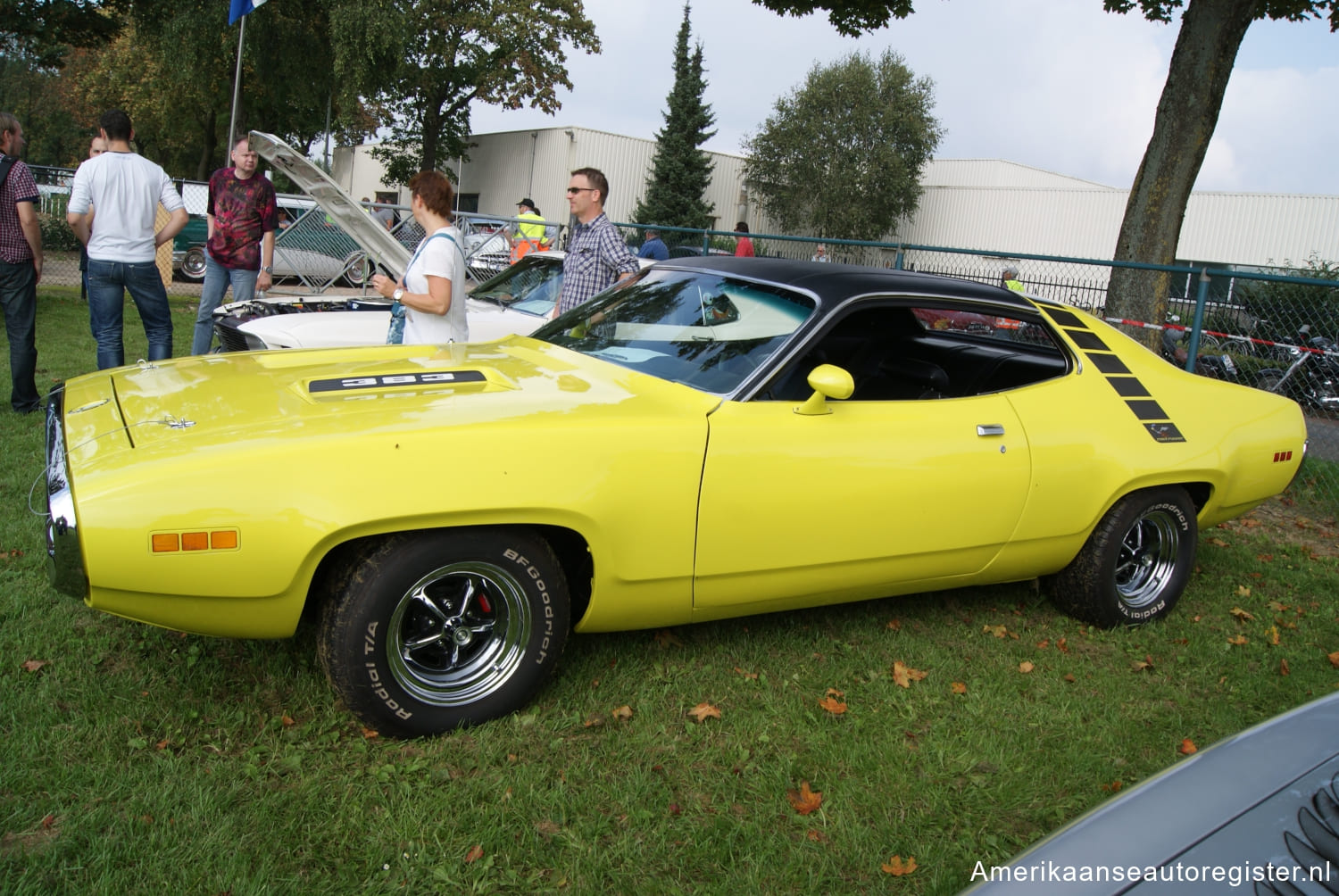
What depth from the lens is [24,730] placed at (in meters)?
2.62

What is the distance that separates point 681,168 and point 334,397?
131ft

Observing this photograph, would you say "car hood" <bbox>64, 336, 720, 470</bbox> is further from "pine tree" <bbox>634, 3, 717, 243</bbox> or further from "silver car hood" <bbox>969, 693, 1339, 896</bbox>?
"pine tree" <bbox>634, 3, 717, 243</bbox>

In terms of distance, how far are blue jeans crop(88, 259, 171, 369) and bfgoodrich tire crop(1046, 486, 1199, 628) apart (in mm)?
5334

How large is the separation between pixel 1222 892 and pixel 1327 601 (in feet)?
14.0

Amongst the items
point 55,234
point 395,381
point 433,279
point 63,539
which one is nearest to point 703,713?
point 395,381

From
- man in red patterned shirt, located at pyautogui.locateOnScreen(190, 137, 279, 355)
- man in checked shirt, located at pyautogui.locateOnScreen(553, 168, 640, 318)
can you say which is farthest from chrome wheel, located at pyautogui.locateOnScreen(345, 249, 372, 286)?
man in checked shirt, located at pyautogui.locateOnScreen(553, 168, 640, 318)

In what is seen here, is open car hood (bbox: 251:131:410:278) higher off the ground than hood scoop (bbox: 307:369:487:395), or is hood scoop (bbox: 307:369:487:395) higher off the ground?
open car hood (bbox: 251:131:410:278)

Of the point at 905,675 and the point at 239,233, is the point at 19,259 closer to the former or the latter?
the point at 239,233

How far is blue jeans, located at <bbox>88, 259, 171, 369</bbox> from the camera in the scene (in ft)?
19.0

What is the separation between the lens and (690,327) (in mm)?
3582

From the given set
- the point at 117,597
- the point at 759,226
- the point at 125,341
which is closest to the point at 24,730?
the point at 117,597

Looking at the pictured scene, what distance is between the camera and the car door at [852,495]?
3033 mm

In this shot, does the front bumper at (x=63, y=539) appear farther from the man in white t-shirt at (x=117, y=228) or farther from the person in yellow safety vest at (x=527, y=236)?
the person in yellow safety vest at (x=527, y=236)

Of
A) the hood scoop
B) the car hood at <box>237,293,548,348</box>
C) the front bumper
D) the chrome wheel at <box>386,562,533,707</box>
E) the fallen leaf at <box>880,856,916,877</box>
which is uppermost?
the hood scoop
